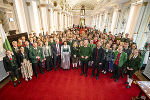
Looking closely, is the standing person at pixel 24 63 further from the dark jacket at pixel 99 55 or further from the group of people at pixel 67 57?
the dark jacket at pixel 99 55

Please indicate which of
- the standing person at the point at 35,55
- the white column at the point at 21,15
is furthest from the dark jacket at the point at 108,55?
the white column at the point at 21,15

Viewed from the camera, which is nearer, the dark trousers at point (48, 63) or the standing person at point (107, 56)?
the standing person at point (107, 56)

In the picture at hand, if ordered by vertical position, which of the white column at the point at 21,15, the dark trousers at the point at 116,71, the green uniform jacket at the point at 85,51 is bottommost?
the dark trousers at the point at 116,71

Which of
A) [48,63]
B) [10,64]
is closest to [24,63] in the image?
[10,64]

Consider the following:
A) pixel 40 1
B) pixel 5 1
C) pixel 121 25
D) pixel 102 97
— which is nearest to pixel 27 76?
pixel 102 97

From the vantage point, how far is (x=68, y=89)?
3918 mm

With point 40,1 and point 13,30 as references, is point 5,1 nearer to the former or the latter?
point 13,30

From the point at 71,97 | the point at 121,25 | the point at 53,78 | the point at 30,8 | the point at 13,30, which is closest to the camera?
the point at 71,97

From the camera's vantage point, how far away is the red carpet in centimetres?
353

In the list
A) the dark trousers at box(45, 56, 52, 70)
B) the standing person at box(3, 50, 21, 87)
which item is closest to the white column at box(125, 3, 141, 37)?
the dark trousers at box(45, 56, 52, 70)

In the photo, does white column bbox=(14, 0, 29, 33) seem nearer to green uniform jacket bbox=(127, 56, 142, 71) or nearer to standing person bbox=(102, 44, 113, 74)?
standing person bbox=(102, 44, 113, 74)

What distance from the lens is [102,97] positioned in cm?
356

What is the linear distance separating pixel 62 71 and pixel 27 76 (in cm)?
198

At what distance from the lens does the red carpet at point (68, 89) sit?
139 inches
